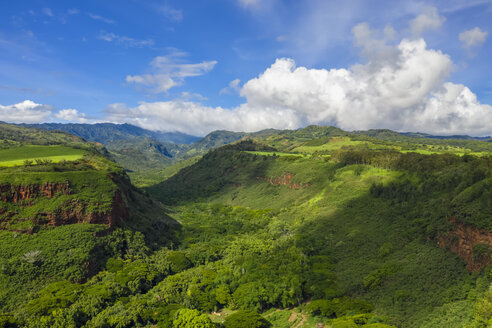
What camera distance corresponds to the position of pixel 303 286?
2366 inches

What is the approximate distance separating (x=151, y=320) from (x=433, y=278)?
178 feet

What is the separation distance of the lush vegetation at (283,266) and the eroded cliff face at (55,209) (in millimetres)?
2004

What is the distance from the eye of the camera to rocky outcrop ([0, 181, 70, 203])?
2744 inches

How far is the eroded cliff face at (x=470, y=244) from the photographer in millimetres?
48134

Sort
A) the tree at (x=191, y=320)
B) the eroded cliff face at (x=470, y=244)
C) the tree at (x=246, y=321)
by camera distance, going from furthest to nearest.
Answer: the eroded cliff face at (x=470, y=244) → the tree at (x=246, y=321) → the tree at (x=191, y=320)

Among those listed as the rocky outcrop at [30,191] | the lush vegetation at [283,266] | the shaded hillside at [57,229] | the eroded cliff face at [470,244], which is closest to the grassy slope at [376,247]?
the lush vegetation at [283,266]

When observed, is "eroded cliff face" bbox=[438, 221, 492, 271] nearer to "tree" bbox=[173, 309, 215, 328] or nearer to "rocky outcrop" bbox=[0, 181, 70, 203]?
"tree" bbox=[173, 309, 215, 328]

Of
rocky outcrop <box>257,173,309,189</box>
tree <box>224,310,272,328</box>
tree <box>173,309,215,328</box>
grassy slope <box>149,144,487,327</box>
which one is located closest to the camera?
tree <box>173,309,215,328</box>

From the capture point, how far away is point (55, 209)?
2872 inches

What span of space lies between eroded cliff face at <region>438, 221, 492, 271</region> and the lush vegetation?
1.82ft

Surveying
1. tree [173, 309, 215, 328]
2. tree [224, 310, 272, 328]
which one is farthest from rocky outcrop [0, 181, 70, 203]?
tree [224, 310, 272, 328]

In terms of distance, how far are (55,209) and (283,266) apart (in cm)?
6098

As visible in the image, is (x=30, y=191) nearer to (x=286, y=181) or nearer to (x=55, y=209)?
(x=55, y=209)

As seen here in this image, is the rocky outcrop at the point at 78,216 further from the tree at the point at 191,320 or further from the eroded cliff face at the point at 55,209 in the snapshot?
the tree at the point at 191,320
